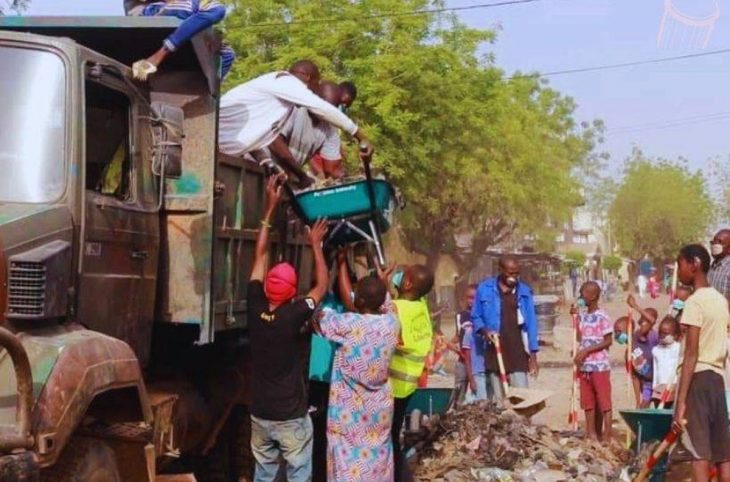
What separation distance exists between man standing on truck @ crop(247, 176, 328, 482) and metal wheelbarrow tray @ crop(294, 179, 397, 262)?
2.22ft

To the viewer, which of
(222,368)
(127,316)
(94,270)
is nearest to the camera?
(94,270)

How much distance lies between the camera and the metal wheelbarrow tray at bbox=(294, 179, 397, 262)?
6918mm

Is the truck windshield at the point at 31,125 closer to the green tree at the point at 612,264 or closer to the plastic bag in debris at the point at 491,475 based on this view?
the plastic bag in debris at the point at 491,475

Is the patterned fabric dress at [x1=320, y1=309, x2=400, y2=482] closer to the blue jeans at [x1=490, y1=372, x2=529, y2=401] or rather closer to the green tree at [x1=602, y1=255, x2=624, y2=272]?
the blue jeans at [x1=490, y1=372, x2=529, y2=401]

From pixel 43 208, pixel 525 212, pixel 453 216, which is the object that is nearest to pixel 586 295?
pixel 43 208

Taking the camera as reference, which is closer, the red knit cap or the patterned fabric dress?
the red knit cap

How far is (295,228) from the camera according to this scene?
778 cm

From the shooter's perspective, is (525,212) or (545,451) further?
(525,212)

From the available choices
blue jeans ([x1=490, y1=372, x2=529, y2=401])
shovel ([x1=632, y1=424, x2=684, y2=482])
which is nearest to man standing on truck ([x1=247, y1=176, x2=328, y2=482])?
shovel ([x1=632, y1=424, x2=684, y2=482])

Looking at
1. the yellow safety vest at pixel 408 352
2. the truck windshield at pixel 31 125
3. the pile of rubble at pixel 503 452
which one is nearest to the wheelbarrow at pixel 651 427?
the pile of rubble at pixel 503 452

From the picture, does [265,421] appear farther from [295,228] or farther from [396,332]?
[295,228]

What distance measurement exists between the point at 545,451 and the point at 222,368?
270cm

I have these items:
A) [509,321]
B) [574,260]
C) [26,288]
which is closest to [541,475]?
[509,321]

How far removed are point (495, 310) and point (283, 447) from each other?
3.92 meters
